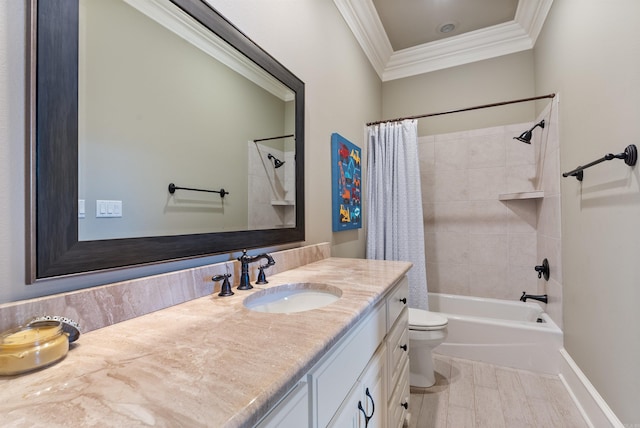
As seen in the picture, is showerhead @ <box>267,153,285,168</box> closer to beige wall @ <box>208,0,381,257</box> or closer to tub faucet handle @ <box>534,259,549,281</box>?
beige wall @ <box>208,0,381,257</box>

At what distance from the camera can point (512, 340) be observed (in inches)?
84.2

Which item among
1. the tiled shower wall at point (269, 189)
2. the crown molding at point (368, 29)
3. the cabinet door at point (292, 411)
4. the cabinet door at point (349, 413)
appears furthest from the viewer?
the crown molding at point (368, 29)

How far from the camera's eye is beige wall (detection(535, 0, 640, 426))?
1.21 m

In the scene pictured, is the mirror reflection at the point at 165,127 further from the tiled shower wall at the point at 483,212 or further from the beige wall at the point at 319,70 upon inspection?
the tiled shower wall at the point at 483,212

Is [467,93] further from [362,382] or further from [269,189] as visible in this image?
[362,382]

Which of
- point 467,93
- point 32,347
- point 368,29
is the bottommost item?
point 32,347

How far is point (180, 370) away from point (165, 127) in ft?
2.51

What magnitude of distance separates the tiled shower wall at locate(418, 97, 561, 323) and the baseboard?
2.53 ft

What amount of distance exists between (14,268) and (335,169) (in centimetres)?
168

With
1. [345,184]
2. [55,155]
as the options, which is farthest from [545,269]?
[55,155]

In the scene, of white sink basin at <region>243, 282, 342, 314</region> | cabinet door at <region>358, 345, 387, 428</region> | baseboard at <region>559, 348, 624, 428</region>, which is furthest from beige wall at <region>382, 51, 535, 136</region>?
cabinet door at <region>358, 345, 387, 428</region>

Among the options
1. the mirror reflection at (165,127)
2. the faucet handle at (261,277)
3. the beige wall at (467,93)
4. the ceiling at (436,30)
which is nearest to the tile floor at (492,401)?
the faucet handle at (261,277)

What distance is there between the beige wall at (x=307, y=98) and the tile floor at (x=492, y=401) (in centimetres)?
110

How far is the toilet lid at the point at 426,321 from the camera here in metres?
1.89
